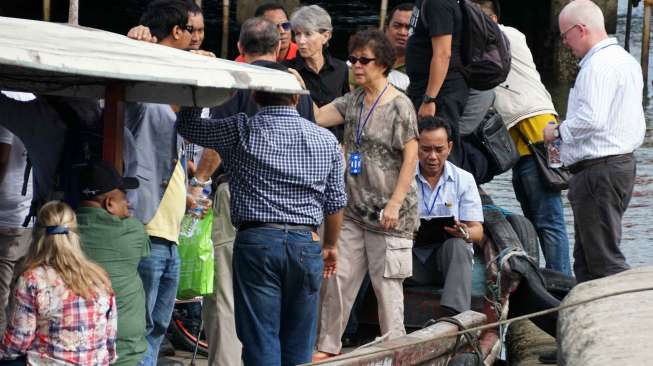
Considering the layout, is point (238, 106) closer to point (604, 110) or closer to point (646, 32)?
point (604, 110)

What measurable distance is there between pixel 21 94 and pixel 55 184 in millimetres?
853

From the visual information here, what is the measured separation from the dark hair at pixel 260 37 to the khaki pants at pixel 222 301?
972mm

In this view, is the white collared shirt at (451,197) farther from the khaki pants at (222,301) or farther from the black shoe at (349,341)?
the khaki pants at (222,301)

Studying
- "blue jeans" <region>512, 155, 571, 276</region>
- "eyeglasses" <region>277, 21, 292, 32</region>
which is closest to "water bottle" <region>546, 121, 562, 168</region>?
"blue jeans" <region>512, 155, 571, 276</region>

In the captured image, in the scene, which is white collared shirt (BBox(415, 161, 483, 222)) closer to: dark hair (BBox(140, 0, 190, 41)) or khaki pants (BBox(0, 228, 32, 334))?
dark hair (BBox(140, 0, 190, 41))

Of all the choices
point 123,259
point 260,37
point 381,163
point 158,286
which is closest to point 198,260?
point 158,286

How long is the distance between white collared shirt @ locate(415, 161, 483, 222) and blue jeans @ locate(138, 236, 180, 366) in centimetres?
220

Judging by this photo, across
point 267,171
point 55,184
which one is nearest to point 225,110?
point 267,171

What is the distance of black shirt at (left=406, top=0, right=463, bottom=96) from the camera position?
29.8 feet

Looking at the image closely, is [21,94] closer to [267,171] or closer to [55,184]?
[55,184]

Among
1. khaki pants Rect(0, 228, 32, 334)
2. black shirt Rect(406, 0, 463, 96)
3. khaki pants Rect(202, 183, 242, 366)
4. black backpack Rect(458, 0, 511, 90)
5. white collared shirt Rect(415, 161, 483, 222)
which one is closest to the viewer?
khaki pants Rect(0, 228, 32, 334)

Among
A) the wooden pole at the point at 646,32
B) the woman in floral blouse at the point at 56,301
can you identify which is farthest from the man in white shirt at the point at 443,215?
the wooden pole at the point at 646,32

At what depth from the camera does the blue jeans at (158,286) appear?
22.3ft

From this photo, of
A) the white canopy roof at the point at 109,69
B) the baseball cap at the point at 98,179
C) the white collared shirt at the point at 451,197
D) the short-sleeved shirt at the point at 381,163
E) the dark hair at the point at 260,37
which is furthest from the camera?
the white collared shirt at the point at 451,197
